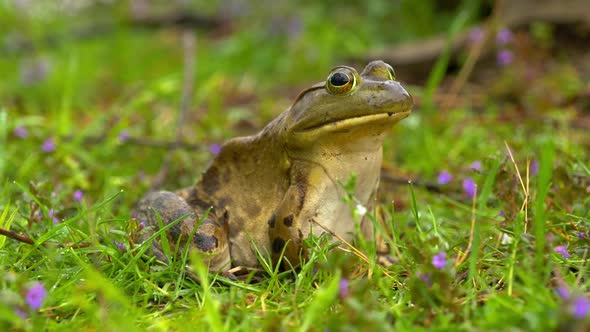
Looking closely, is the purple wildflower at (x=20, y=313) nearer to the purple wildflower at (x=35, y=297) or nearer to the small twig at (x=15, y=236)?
the purple wildflower at (x=35, y=297)

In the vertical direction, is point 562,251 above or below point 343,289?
below

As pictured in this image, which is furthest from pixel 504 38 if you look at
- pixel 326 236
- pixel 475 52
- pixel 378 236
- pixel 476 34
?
pixel 326 236

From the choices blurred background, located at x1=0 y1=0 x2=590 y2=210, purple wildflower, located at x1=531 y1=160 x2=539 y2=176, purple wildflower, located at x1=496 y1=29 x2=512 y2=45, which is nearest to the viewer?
purple wildflower, located at x1=531 y1=160 x2=539 y2=176

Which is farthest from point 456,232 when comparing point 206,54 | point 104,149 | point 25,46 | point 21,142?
point 25,46

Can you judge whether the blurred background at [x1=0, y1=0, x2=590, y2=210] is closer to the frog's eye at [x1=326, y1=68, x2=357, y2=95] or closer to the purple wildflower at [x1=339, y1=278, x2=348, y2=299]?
the frog's eye at [x1=326, y1=68, x2=357, y2=95]

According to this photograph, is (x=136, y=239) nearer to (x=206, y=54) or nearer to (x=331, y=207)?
(x=331, y=207)

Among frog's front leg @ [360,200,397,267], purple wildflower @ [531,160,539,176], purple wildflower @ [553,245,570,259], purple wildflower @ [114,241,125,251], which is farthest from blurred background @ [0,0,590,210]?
purple wildflower @ [553,245,570,259]

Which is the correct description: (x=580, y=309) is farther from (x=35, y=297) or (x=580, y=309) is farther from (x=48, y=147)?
(x=48, y=147)

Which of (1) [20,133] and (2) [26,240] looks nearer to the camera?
(2) [26,240]
